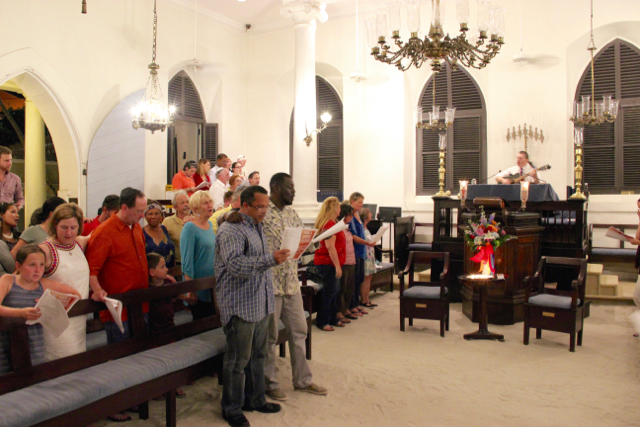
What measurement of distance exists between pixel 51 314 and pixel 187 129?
10144mm

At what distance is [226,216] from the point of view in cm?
344

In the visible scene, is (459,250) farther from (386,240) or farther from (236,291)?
(236,291)

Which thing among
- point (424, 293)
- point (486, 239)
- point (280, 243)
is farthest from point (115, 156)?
point (280, 243)

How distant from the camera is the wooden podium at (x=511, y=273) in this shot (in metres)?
6.40

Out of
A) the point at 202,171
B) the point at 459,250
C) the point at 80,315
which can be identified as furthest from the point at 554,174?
the point at 80,315

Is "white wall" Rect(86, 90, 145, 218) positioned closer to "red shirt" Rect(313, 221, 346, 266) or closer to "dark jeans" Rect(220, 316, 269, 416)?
"red shirt" Rect(313, 221, 346, 266)

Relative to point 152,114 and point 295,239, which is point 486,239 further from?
point 152,114

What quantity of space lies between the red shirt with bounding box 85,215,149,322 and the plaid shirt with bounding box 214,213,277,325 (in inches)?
27.5

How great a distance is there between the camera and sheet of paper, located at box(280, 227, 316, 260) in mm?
3154

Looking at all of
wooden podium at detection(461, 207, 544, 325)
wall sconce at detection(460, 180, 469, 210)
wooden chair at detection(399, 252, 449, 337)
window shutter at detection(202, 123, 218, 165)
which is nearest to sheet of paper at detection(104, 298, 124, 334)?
wooden chair at detection(399, 252, 449, 337)

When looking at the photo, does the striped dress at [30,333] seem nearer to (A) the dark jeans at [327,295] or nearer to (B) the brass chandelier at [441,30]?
(A) the dark jeans at [327,295]

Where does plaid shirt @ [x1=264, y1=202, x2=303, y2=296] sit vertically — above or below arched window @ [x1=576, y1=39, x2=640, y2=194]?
below

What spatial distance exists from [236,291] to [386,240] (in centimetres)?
877

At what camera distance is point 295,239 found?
3211 millimetres
